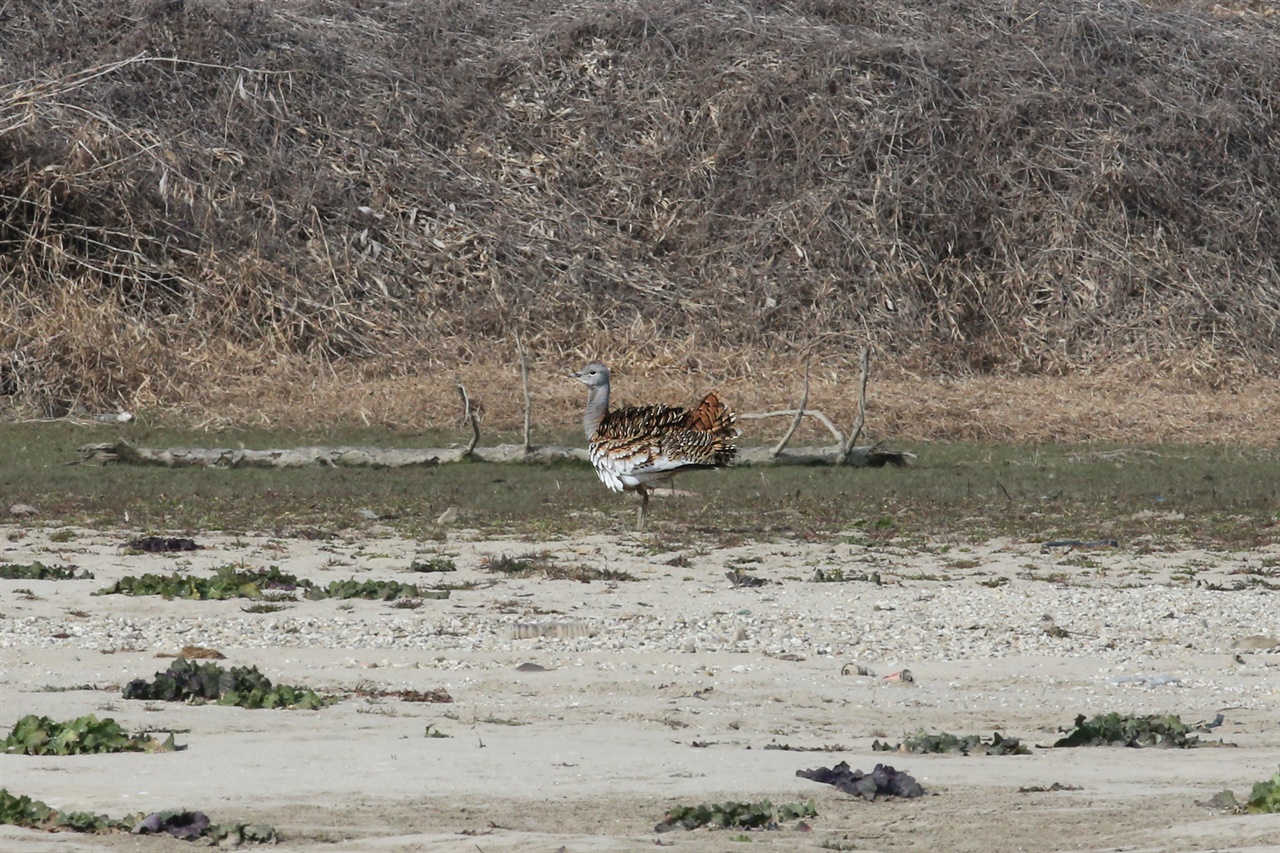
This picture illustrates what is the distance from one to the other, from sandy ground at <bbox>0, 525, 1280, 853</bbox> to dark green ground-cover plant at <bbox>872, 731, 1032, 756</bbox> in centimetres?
11

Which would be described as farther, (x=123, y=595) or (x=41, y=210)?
(x=41, y=210)

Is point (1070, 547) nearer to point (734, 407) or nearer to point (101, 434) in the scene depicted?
point (734, 407)

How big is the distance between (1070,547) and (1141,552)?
21.0 inches

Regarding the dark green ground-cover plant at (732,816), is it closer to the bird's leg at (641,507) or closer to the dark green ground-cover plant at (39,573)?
the dark green ground-cover plant at (39,573)

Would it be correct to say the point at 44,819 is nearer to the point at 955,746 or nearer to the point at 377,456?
the point at 955,746

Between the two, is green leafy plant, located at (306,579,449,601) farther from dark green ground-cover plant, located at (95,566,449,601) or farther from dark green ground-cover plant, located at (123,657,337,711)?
dark green ground-cover plant, located at (123,657,337,711)

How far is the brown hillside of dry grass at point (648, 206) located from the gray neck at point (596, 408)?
21.9ft

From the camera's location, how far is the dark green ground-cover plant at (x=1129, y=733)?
726cm

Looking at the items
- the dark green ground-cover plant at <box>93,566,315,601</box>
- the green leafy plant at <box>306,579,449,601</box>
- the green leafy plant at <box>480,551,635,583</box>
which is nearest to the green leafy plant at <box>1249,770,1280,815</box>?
the green leafy plant at <box>306,579,449,601</box>

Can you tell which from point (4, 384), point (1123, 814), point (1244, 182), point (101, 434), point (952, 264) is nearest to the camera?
point (1123, 814)

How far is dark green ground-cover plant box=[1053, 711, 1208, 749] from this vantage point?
7262 millimetres

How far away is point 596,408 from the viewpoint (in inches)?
631

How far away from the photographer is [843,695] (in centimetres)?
841

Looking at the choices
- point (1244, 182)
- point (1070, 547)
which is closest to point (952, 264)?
point (1244, 182)
